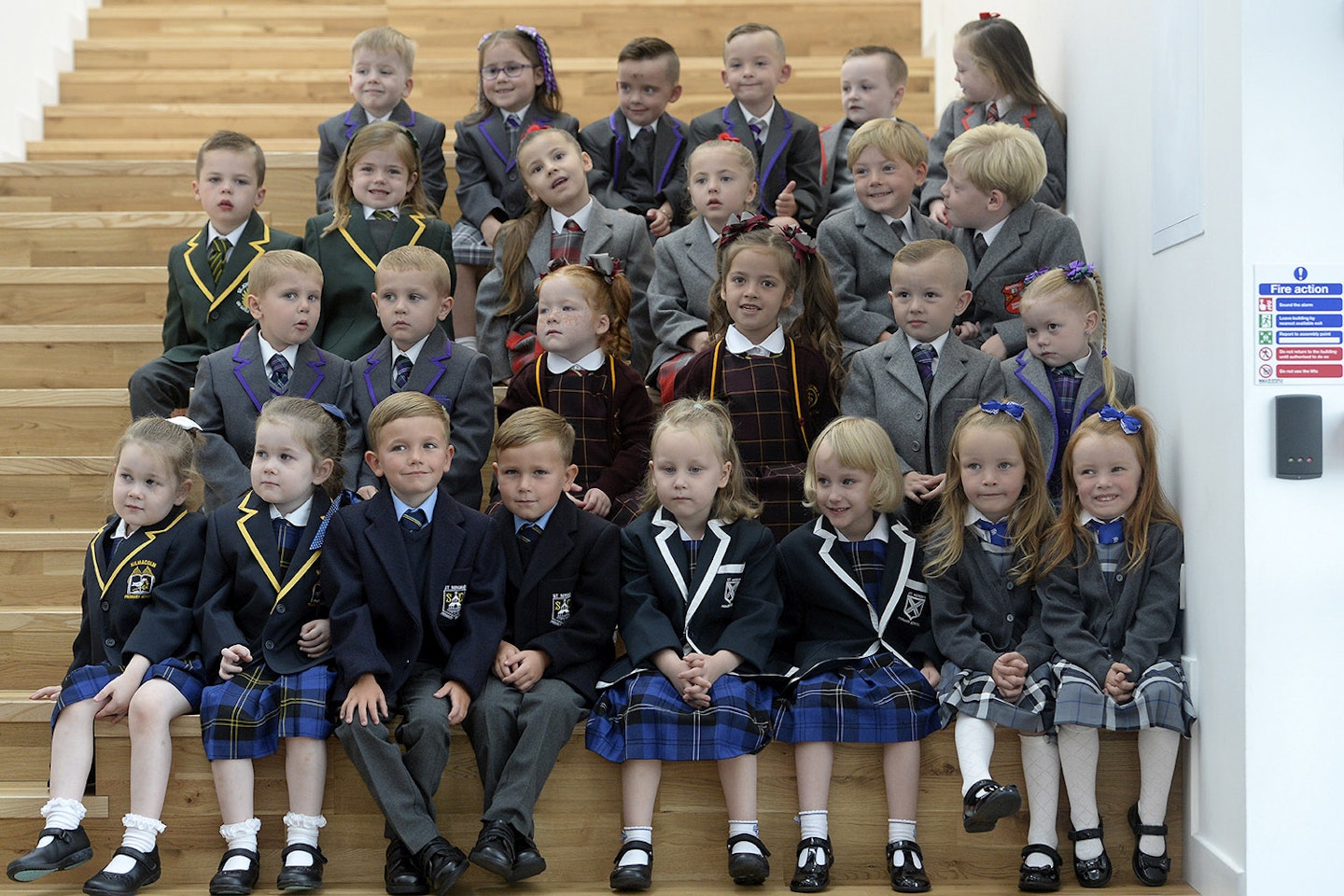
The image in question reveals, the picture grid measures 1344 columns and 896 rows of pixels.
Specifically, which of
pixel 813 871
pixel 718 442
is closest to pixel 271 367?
pixel 718 442

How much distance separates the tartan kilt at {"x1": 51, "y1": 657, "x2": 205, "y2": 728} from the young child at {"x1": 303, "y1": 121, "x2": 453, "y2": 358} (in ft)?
3.86

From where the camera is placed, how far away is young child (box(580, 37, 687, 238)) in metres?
4.60

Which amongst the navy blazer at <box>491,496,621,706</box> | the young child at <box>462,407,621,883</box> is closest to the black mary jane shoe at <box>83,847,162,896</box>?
the young child at <box>462,407,621,883</box>

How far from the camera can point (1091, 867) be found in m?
2.81

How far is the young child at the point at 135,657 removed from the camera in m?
2.77

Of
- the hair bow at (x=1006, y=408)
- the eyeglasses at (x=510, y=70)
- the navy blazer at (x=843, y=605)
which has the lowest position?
the navy blazer at (x=843, y=605)

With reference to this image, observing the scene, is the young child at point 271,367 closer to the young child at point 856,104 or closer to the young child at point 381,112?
the young child at point 381,112

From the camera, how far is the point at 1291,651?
2588 mm

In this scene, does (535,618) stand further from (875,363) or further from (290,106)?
(290,106)

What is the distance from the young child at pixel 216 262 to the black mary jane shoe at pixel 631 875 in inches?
71.8

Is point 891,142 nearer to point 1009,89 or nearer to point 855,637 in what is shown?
point 1009,89

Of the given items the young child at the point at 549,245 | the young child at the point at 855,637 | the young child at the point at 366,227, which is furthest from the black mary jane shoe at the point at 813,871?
the young child at the point at 366,227

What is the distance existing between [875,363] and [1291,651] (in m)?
1.19

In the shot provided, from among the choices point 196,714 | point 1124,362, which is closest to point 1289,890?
point 1124,362
